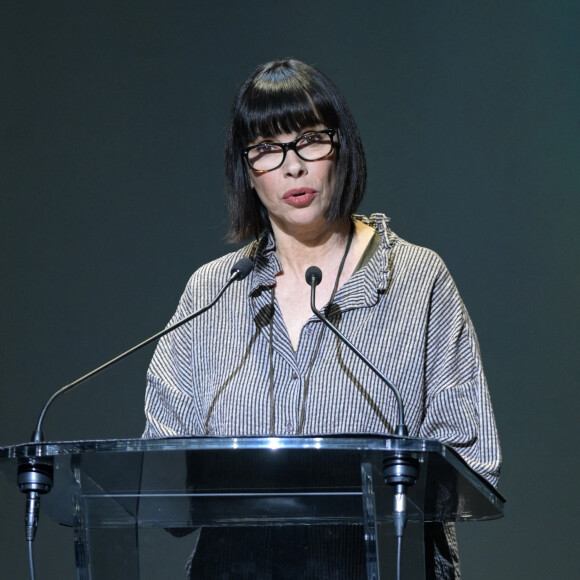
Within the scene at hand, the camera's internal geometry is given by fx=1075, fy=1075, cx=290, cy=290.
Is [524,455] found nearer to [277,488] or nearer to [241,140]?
[241,140]

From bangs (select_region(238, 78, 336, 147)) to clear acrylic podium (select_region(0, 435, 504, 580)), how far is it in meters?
0.85

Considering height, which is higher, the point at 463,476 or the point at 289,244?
the point at 289,244

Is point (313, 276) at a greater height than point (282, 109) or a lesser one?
lesser

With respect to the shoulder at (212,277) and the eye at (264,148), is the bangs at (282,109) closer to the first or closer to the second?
the eye at (264,148)

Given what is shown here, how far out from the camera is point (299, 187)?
2.10 meters

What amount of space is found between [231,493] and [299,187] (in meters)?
0.81

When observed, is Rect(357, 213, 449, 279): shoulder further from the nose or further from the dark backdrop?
the dark backdrop

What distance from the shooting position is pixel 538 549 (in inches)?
122

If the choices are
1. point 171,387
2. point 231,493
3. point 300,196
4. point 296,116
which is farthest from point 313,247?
point 231,493

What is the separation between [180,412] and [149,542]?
24.5 inches

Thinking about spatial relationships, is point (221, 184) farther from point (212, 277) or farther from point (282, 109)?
point (282, 109)

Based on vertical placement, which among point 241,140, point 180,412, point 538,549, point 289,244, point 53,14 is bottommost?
point 538,549

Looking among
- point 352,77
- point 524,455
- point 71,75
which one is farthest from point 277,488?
point 71,75

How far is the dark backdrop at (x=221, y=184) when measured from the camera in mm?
3156
